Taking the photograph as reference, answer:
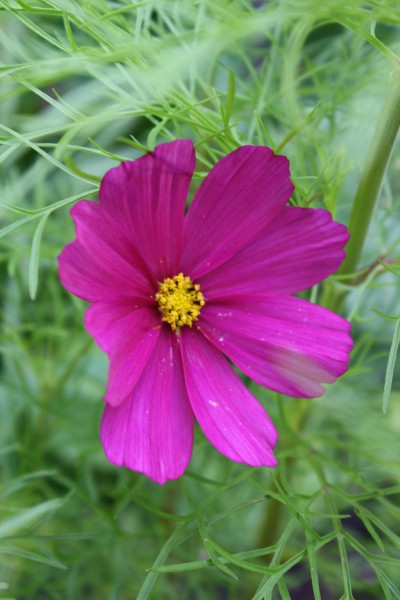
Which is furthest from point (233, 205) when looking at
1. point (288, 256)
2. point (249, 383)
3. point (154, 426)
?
point (249, 383)

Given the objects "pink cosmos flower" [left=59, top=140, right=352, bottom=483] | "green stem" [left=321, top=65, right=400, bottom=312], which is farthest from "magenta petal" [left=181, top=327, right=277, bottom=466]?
"green stem" [left=321, top=65, right=400, bottom=312]

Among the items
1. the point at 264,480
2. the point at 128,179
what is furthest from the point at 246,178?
the point at 264,480

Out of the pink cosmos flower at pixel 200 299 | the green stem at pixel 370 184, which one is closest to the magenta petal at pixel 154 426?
the pink cosmos flower at pixel 200 299

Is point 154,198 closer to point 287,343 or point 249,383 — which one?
point 287,343

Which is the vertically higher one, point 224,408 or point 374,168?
point 374,168

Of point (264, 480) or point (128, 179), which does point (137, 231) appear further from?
point (264, 480)

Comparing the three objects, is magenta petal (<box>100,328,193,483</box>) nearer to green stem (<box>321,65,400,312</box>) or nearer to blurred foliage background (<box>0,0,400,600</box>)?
blurred foliage background (<box>0,0,400,600</box>)

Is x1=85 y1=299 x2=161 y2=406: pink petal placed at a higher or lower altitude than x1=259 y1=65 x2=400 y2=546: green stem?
lower
